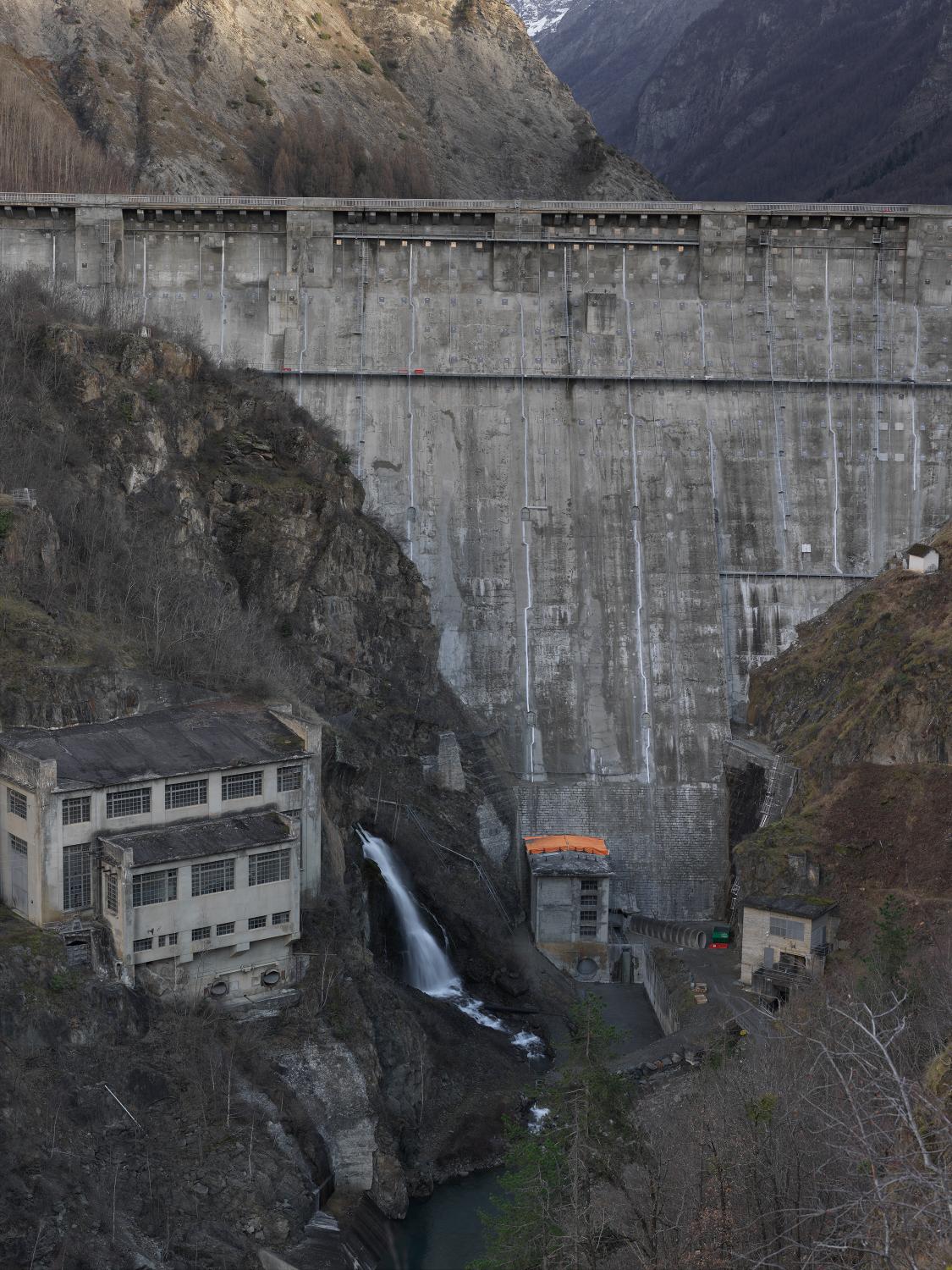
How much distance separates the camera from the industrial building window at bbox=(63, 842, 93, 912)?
103 feet

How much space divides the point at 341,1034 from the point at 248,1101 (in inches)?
125

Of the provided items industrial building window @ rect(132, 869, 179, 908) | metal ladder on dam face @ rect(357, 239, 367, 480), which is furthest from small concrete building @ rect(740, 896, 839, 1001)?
metal ladder on dam face @ rect(357, 239, 367, 480)

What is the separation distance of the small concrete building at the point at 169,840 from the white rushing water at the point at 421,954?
6154 millimetres

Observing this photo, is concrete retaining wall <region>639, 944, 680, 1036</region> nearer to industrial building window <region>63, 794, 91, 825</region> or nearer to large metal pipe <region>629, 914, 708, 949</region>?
large metal pipe <region>629, 914, 708, 949</region>

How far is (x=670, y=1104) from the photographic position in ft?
108

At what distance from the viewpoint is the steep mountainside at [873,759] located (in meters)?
40.4

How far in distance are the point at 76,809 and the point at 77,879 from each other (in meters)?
1.41

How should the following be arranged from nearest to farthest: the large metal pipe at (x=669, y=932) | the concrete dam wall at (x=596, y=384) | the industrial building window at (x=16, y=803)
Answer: the industrial building window at (x=16, y=803)
the large metal pipe at (x=669, y=932)
the concrete dam wall at (x=596, y=384)

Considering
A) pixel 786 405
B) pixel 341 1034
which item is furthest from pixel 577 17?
pixel 341 1034

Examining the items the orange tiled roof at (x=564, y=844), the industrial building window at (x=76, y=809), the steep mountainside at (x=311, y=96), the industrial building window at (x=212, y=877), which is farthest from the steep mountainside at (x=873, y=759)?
the steep mountainside at (x=311, y=96)

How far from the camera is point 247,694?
39531mm

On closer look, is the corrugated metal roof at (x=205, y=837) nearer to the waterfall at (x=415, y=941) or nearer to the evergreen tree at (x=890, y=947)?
the waterfall at (x=415, y=941)

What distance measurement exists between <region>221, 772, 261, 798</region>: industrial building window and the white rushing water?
768 centimetres

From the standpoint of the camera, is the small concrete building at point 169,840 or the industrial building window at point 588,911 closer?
the small concrete building at point 169,840
